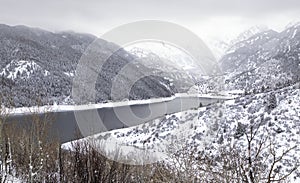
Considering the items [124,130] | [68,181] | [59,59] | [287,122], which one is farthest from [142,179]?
[59,59]

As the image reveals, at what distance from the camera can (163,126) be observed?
3694 centimetres

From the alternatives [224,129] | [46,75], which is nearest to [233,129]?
[224,129]

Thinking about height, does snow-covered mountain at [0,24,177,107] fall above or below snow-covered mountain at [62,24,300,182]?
above

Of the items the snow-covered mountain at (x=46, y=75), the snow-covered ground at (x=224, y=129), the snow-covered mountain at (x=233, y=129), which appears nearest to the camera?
the snow-covered mountain at (x=233, y=129)

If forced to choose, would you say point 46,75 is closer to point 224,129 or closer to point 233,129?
point 224,129

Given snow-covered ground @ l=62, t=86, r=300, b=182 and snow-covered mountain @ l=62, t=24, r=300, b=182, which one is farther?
snow-covered ground @ l=62, t=86, r=300, b=182

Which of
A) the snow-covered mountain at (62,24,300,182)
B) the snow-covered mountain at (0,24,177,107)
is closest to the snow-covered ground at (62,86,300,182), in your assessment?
the snow-covered mountain at (62,24,300,182)

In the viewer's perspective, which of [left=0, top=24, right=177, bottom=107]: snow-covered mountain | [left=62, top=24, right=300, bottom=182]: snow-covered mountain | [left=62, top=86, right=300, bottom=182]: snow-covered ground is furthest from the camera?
[left=0, top=24, right=177, bottom=107]: snow-covered mountain

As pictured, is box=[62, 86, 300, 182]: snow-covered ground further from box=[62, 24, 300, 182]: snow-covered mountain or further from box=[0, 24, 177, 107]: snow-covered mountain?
box=[0, 24, 177, 107]: snow-covered mountain

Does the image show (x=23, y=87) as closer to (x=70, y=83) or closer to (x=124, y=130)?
(x=70, y=83)

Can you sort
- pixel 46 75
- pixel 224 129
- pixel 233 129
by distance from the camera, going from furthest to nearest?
pixel 46 75 < pixel 224 129 < pixel 233 129

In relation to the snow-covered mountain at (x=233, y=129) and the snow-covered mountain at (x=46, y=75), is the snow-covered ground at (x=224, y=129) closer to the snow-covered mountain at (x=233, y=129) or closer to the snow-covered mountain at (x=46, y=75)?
the snow-covered mountain at (x=233, y=129)

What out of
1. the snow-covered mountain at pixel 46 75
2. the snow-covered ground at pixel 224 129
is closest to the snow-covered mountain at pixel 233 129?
the snow-covered ground at pixel 224 129

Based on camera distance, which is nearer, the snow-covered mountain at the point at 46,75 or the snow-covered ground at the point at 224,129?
the snow-covered ground at the point at 224,129
